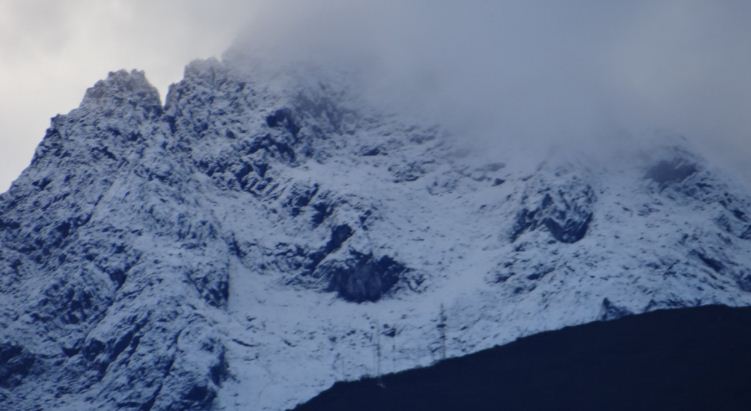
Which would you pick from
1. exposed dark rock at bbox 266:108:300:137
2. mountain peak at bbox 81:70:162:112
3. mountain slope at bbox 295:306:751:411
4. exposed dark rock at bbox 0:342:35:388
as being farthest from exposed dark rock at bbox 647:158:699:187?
exposed dark rock at bbox 0:342:35:388

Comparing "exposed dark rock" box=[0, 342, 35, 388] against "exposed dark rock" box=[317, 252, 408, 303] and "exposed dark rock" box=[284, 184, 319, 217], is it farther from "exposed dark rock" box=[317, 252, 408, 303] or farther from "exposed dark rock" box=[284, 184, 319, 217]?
"exposed dark rock" box=[284, 184, 319, 217]

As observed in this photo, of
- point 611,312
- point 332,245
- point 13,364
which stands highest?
point 332,245

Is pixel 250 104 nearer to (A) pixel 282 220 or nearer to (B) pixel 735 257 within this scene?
(A) pixel 282 220

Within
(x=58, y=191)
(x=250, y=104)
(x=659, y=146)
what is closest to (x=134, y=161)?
(x=58, y=191)

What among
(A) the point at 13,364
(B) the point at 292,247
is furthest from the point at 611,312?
(A) the point at 13,364

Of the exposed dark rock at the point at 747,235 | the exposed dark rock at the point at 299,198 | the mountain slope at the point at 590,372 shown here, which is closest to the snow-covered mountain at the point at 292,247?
the exposed dark rock at the point at 299,198

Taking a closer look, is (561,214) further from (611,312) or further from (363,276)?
(363,276)
